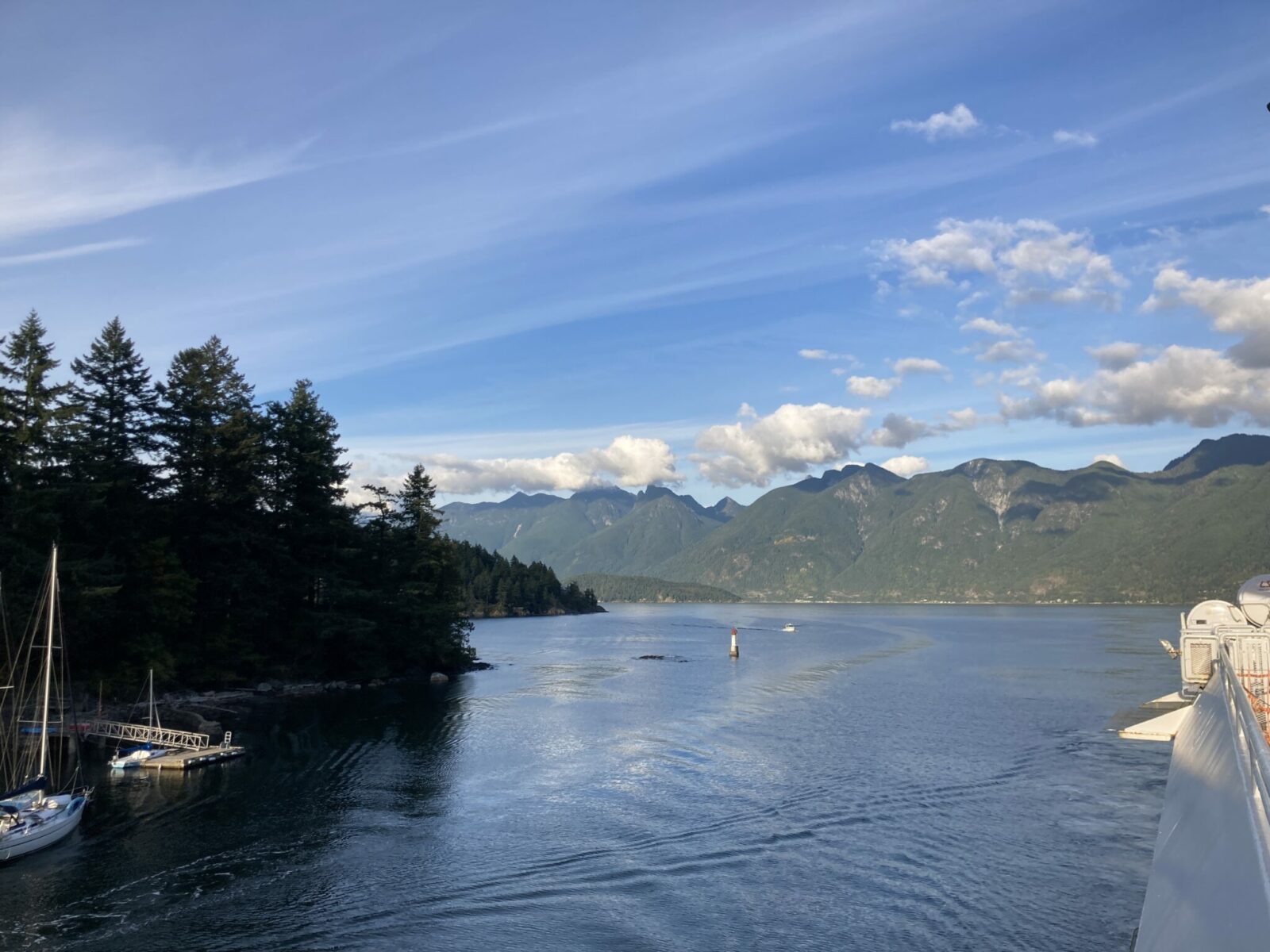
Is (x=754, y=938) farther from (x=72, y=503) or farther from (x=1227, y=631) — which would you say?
(x=72, y=503)

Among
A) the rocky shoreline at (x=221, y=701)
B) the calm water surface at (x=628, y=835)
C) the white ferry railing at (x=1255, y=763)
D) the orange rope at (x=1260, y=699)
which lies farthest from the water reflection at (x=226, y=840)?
the orange rope at (x=1260, y=699)

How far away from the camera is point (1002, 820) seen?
3256 cm

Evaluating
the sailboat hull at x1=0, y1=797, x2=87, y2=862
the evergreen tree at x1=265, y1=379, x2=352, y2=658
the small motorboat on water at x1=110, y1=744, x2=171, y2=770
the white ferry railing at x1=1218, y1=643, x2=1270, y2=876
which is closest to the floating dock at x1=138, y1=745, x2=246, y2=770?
the small motorboat on water at x1=110, y1=744, x2=171, y2=770

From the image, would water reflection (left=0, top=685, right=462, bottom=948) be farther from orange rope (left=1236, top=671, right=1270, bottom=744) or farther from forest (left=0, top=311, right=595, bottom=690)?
orange rope (left=1236, top=671, right=1270, bottom=744)

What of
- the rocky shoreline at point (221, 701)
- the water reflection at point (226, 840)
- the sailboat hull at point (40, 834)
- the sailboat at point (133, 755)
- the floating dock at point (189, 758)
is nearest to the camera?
the water reflection at point (226, 840)

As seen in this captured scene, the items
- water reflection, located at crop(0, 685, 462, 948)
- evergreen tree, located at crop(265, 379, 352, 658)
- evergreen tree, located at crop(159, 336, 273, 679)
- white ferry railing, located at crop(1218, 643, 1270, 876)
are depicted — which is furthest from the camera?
evergreen tree, located at crop(265, 379, 352, 658)

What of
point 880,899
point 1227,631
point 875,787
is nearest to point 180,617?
point 875,787

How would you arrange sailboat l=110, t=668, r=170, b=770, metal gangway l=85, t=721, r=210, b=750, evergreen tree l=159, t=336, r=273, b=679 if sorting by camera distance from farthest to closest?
evergreen tree l=159, t=336, r=273, b=679, metal gangway l=85, t=721, r=210, b=750, sailboat l=110, t=668, r=170, b=770

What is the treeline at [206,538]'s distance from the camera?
5300 cm

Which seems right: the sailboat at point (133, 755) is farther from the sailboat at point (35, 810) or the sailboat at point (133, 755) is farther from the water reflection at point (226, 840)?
the sailboat at point (35, 810)

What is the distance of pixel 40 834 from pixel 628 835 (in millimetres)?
20859

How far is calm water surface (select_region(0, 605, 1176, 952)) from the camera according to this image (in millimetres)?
23000

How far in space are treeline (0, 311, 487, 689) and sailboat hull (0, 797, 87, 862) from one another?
794 inches

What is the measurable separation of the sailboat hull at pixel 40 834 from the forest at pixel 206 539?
15.7 metres
